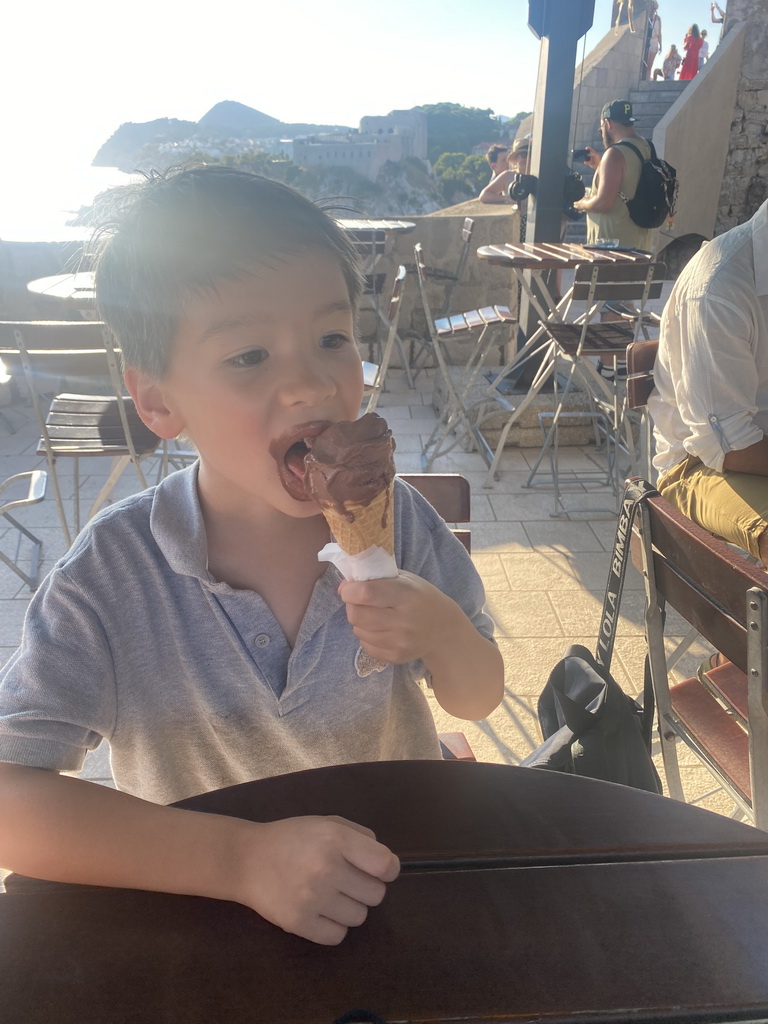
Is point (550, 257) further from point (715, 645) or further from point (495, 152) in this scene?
point (495, 152)

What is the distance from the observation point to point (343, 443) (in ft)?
2.62

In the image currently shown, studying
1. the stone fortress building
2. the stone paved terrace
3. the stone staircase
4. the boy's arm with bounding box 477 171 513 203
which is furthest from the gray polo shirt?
the stone fortress building

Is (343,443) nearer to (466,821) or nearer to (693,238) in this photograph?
(466,821)

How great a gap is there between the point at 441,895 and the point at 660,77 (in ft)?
59.7

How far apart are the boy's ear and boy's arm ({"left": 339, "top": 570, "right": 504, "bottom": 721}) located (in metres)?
0.36

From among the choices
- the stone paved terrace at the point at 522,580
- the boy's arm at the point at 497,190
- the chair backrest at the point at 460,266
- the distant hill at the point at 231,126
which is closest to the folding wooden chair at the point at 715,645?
the stone paved terrace at the point at 522,580

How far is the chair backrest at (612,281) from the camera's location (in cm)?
346

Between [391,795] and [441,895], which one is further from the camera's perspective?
[391,795]

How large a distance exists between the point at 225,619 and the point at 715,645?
0.92 m


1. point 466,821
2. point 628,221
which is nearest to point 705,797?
point 466,821

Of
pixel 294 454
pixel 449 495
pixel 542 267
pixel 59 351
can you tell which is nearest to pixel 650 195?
pixel 542 267

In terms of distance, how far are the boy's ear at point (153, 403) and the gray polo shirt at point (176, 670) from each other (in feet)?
0.38

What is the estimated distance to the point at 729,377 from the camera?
2117mm

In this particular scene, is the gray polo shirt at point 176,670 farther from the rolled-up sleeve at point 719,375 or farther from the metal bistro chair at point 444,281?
the metal bistro chair at point 444,281
